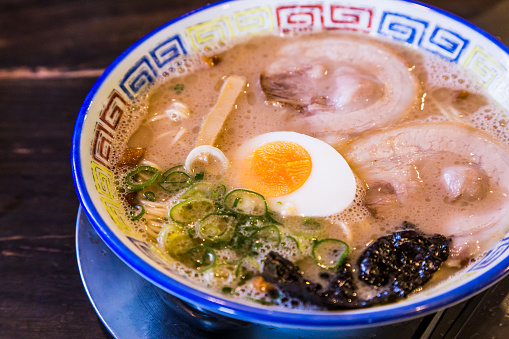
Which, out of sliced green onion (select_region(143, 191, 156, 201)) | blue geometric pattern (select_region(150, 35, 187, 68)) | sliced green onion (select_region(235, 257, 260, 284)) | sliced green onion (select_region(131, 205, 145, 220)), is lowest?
sliced green onion (select_region(131, 205, 145, 220))

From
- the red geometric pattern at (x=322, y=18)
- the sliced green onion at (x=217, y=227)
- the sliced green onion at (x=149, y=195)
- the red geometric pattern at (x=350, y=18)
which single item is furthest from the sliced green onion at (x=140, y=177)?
the red geometric pattern at (x=350, y=18)

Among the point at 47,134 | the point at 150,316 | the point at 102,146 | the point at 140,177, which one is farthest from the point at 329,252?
the point at 47,134

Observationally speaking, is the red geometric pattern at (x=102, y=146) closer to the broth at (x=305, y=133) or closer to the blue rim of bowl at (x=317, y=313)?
the broth at (x=305, y=133)

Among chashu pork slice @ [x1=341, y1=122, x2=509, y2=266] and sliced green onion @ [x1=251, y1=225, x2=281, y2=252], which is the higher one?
Answer: chashu pork slice @ [x1=341, y1=122, x2=509, y2=266]

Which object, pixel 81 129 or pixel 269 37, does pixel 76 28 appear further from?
pixel 81 129

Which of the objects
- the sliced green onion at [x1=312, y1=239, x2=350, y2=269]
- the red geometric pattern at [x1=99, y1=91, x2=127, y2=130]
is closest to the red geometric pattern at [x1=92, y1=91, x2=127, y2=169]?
the red geometric pattern at [x1=99, y1=91, x2=127, y2=130]

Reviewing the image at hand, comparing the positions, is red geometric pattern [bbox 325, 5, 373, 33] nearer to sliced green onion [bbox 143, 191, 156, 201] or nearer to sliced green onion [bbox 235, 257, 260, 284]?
sliced green onion [bbox 143, 191, 156, 201]
